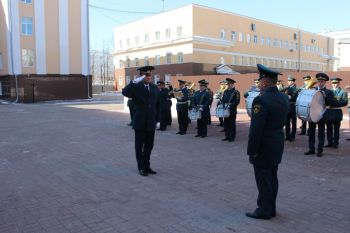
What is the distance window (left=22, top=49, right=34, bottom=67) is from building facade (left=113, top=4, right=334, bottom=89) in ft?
60.9

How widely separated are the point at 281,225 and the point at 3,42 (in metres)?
37.0

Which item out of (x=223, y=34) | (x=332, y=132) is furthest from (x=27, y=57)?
(x=332, y=132)

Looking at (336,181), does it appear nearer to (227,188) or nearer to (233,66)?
(227,188)

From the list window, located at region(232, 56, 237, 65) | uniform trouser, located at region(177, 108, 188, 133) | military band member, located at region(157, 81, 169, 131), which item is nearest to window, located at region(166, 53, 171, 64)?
window, located at region(232, 56, 237, 65)

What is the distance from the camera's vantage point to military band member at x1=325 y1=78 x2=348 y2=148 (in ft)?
29.8

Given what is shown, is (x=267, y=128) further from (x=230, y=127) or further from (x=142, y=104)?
(x=230, y=127)

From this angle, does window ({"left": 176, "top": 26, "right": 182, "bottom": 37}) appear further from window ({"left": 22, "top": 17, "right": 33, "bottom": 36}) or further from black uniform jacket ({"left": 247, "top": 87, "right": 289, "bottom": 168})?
black uniform jacket ({"left": 247, "top": 87, "right": 289, "bottom": 168})

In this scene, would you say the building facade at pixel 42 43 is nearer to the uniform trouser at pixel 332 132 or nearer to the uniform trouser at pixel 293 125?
the uniform trouser at pixel 293 125

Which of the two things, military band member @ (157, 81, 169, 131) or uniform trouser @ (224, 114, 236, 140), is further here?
military band member @ (157, 81, 169, 131)

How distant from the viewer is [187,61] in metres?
46.5

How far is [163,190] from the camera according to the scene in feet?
19.8

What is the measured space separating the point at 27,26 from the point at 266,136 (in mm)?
34191

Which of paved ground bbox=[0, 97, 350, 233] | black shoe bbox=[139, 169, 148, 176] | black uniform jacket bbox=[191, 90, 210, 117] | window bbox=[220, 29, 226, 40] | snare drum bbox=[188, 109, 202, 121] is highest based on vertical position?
window bbox=[220, 29, 226, 40]

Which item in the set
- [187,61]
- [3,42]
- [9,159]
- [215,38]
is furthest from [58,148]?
[215,38]
